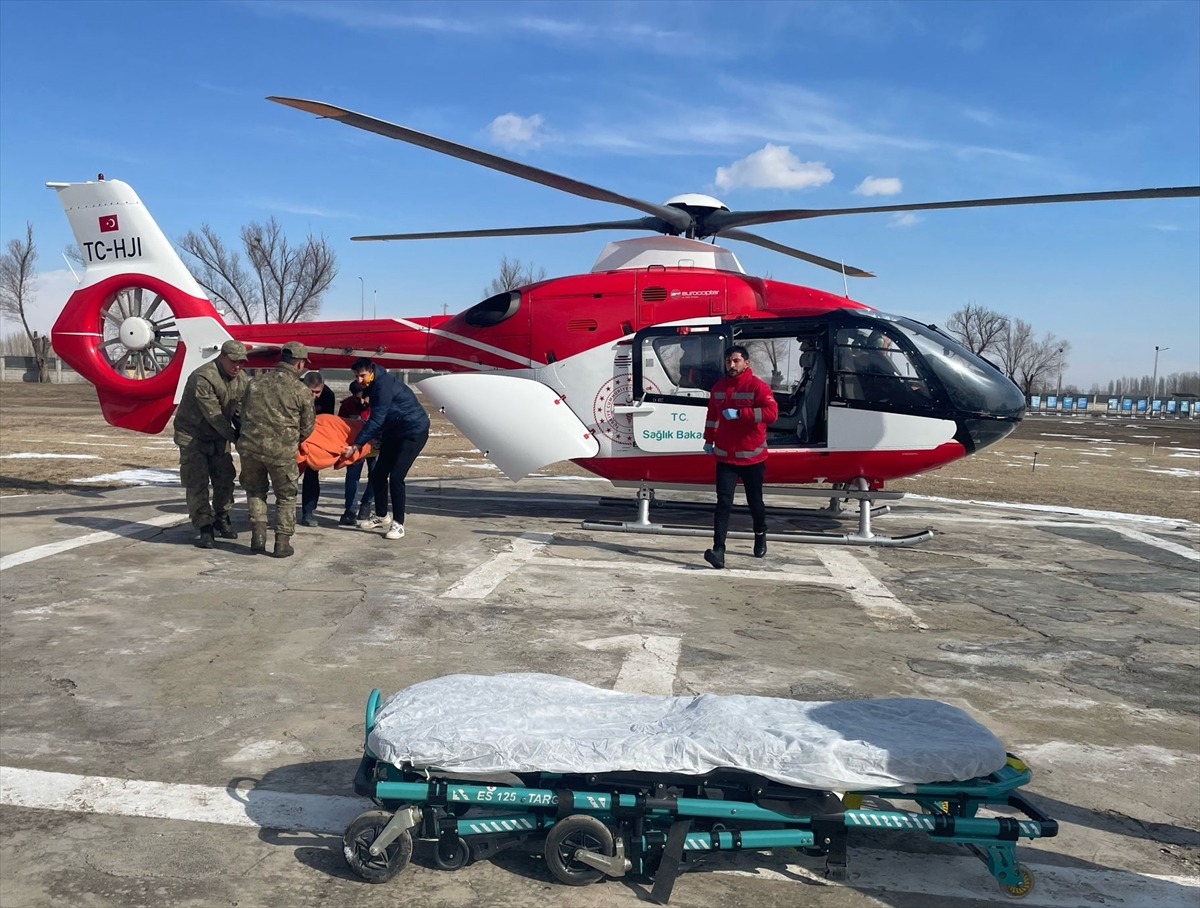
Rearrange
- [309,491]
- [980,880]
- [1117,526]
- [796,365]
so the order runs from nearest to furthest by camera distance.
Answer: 1. [980,880]
2. [796,365]
3. [309,491]
4. [1117,526]

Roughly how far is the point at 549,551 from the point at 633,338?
2.46 meters

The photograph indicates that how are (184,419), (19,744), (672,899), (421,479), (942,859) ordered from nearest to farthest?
1. (672,899)
2. (942,859)
3. (19,744)
4. (184,419)
5. (421,479)

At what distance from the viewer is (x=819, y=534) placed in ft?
30.2

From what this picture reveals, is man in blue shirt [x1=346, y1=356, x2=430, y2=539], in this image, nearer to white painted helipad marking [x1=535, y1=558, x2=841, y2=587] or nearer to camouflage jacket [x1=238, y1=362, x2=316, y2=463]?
camouflage jacket [x1=238, y1=362, x2=316, y2=463]

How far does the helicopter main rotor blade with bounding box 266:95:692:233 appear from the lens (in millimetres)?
7109

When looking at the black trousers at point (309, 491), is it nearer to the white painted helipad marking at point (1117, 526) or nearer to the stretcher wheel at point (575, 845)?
the white painted helipad marking at point (1117, 526)

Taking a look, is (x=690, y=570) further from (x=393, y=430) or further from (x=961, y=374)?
(x=961, y=374)

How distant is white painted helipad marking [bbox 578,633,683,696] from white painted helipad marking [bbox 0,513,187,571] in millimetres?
4994

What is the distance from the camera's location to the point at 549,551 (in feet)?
27.4

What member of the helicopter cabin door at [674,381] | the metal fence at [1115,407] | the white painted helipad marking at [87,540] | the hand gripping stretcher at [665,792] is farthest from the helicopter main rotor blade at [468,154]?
the metal fence at [1115,407]

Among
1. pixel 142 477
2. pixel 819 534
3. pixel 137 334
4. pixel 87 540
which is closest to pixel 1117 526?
pixel 819 534

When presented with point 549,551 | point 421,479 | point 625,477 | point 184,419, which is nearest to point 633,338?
point 625,477

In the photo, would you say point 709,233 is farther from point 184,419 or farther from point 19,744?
point 19,744

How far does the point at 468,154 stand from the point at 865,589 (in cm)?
495
